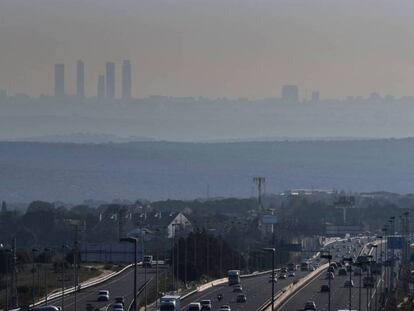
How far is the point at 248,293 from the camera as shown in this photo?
61844 millimetres

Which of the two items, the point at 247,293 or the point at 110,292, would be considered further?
the point at 247,293

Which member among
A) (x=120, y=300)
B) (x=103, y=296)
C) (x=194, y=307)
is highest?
(x=103, y=296)

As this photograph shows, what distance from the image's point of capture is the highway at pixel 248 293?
55.5 metres

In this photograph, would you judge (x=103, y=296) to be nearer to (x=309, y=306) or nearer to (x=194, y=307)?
(x=194, y=307)

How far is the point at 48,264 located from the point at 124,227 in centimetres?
3815

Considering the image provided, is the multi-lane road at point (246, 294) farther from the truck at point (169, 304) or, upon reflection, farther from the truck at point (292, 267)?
the truck at point (292, 267)

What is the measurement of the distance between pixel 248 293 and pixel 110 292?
5.01 meters

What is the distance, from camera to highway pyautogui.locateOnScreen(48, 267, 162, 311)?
53688 millimetres

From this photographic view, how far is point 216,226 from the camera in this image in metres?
116

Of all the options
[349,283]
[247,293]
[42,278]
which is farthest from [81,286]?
[349,283]

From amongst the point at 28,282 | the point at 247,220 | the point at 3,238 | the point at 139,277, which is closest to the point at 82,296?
the point at 28,282

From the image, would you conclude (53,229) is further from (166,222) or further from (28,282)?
(28,282)

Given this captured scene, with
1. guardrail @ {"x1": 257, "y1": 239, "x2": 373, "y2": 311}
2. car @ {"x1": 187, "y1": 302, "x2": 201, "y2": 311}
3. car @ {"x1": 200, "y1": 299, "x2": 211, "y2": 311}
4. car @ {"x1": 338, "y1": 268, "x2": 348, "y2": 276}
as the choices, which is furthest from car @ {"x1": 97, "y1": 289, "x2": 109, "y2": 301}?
car @ {"x1": 338, "y1": 268, "x2": 348, "y2": 276}

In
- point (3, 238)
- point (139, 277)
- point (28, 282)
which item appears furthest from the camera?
point (3, 238)
